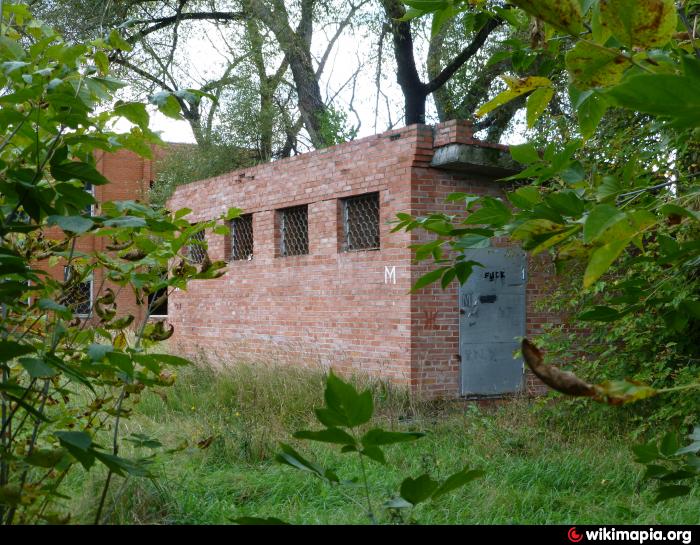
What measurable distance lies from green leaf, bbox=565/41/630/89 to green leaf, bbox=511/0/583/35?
4 centimetres

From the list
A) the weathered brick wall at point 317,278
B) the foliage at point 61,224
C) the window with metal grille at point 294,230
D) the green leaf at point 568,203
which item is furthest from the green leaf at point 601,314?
the window with metal grille at point 294,230

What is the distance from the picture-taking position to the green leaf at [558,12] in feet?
2.60

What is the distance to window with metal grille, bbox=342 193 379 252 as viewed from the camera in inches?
387

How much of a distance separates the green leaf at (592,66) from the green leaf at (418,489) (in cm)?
54

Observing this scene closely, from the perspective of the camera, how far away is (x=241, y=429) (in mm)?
6906

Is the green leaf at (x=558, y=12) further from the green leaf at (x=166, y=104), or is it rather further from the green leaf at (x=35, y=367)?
the green leaf at (x=166, y=104)

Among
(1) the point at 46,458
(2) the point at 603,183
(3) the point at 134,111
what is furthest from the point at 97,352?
(2) the point at 603,183

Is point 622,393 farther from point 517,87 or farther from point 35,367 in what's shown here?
point 35,367

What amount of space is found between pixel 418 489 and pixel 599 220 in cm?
40

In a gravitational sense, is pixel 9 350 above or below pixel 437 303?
above

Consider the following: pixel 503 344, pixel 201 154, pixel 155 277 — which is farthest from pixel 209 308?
pixel 155 277

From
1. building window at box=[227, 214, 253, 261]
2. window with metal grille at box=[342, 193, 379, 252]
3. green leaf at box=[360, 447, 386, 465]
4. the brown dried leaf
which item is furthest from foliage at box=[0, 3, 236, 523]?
building window at box=[227, 214, 253, 261]

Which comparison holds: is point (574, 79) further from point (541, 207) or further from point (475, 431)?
point (475, 431)
